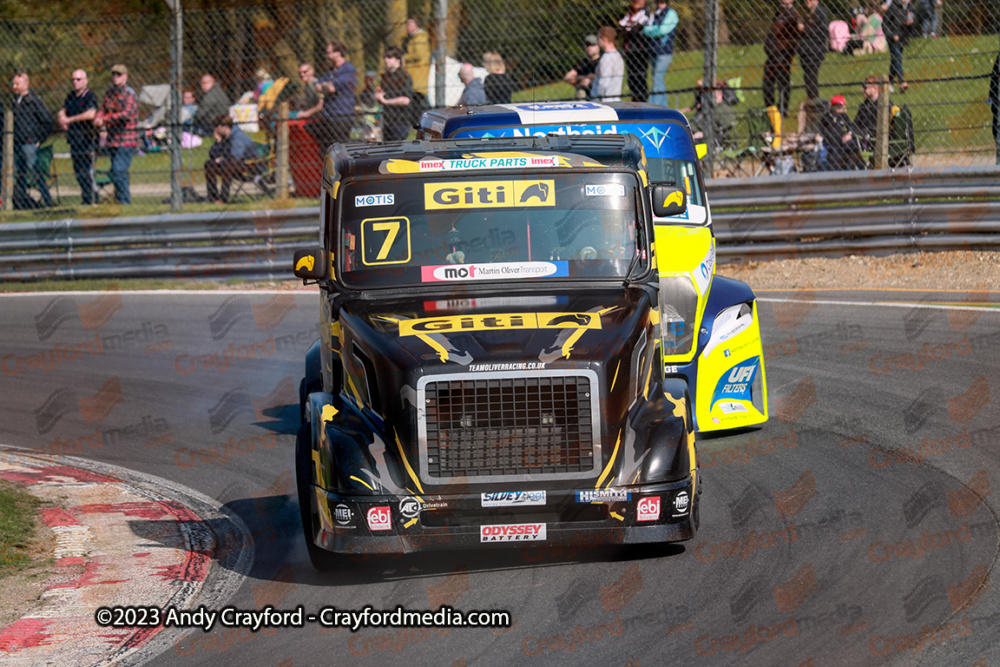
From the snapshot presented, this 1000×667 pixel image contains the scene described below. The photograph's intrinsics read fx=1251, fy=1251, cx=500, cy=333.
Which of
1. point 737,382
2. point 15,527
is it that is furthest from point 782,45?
point 15,527

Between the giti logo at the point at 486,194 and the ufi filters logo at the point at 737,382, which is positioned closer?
the giti logo at the point at 486,194

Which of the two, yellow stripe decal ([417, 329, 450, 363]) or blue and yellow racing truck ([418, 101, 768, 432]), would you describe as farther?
blue and yellow racing truck ([418, 101, 768, 432])

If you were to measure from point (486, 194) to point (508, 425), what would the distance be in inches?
62.4

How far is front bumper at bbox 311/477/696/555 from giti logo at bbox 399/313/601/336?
83cm

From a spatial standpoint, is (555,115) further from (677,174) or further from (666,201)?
(666,201)

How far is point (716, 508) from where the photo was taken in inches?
283

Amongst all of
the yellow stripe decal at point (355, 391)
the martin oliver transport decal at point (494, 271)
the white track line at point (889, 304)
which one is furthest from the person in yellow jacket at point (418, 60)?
the yellow stripe decal at point (355, 391)

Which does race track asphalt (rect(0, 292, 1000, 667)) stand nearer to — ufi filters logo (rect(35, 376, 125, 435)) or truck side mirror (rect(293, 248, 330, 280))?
ufi filters logo (rect(35, 376, 125, 435))

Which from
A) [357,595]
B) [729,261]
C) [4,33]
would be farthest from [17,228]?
[357,595]

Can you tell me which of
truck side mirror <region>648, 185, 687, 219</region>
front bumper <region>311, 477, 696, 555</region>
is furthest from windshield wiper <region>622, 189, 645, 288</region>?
front bumper <region>311, 477, 696, 555</region>

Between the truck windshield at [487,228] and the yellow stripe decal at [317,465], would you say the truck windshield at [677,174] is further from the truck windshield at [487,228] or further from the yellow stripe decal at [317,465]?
the yellow stripe decal at [317,465]

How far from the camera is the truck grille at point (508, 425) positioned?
5.92m

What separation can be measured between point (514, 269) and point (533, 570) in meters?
1.62

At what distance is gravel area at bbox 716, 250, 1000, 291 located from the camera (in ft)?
45.1
